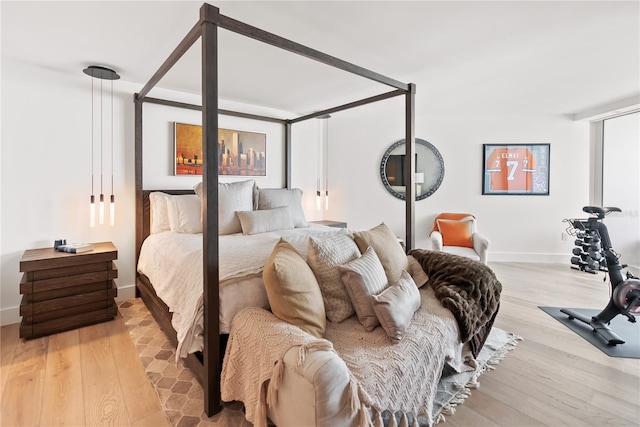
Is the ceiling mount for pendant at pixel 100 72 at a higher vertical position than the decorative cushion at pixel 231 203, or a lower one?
higher

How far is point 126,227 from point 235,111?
6.13ft

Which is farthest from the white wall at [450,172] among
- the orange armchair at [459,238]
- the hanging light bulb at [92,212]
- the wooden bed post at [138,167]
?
the orange armchair at [459,238]

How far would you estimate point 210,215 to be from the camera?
165 centimetres

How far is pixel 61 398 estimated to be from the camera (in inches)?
71.0

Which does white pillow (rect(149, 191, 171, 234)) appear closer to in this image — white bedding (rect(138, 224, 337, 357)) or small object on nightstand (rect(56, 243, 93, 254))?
white bedding (rect(138, 224, 337, 357))

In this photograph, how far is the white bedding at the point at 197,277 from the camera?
1.77 m

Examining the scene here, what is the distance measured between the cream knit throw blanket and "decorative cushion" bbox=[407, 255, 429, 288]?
1.46 feet

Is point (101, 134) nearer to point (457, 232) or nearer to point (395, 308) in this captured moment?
point (395, 308)

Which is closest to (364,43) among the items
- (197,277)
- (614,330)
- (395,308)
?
(395,308)

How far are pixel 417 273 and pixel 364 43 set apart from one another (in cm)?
179

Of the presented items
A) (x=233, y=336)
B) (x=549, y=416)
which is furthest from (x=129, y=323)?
(x=549, y=416)

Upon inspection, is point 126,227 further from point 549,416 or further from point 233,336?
point 549,416

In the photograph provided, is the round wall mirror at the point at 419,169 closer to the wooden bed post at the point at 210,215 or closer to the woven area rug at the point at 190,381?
the woven area rug at the point at 190,381

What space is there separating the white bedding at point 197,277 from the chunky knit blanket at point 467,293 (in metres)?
0.96
